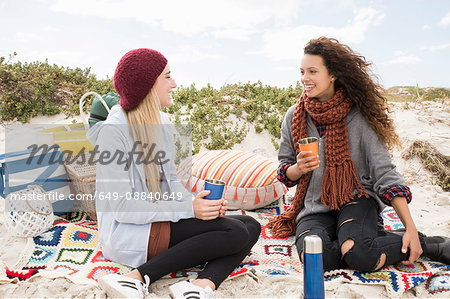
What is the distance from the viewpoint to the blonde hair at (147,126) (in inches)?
98.4

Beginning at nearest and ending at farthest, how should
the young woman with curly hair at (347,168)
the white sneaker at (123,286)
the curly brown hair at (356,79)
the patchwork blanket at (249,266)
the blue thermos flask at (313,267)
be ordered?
the blue thermos flask at (313,267) → the white sneaker at (123,286) → the patchwork blanket at (249,266) → the young woman with curly hair at (347,168) → the curly brown hair at (356,79)

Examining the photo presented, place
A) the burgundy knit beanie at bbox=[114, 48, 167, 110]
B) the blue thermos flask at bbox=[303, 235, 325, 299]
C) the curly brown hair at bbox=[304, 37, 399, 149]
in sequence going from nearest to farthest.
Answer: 1. the blue thermos flask at bbox=[303, 235, 325, 299]
2. the burgundy knit beanie at bbox=[114, 48, 167, 110]
3. the curly brown hair at bbox=[304, 37, 399, 149]

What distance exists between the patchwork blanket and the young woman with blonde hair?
22cm

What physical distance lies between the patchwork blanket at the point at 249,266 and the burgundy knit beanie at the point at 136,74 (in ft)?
3.79

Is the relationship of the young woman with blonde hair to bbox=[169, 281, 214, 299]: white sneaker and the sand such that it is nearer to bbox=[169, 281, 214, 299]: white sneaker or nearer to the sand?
bbox=[169, 281, 214, 299]: white sneaker

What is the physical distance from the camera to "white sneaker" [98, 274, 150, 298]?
7.12ft

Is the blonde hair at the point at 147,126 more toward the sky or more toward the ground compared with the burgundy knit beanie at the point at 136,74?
more toward the ground

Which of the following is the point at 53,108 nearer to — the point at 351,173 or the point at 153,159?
the point at 153,159

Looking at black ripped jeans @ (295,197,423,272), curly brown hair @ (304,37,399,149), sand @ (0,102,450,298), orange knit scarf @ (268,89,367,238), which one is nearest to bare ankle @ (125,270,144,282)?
sand @ (0,102,450,298)

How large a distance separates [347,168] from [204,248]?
124 centimetres

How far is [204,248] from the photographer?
8.00ft

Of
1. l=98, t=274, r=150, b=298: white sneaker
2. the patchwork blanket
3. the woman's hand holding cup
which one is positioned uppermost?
the woman's hand holding cup

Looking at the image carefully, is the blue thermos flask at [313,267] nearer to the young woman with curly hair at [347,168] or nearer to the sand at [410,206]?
the sand at [410,206]

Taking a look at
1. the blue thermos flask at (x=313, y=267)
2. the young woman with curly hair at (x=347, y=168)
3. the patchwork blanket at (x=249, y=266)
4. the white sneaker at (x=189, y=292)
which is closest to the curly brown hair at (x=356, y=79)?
the young woman with curly hair at (x=347, y=168)
